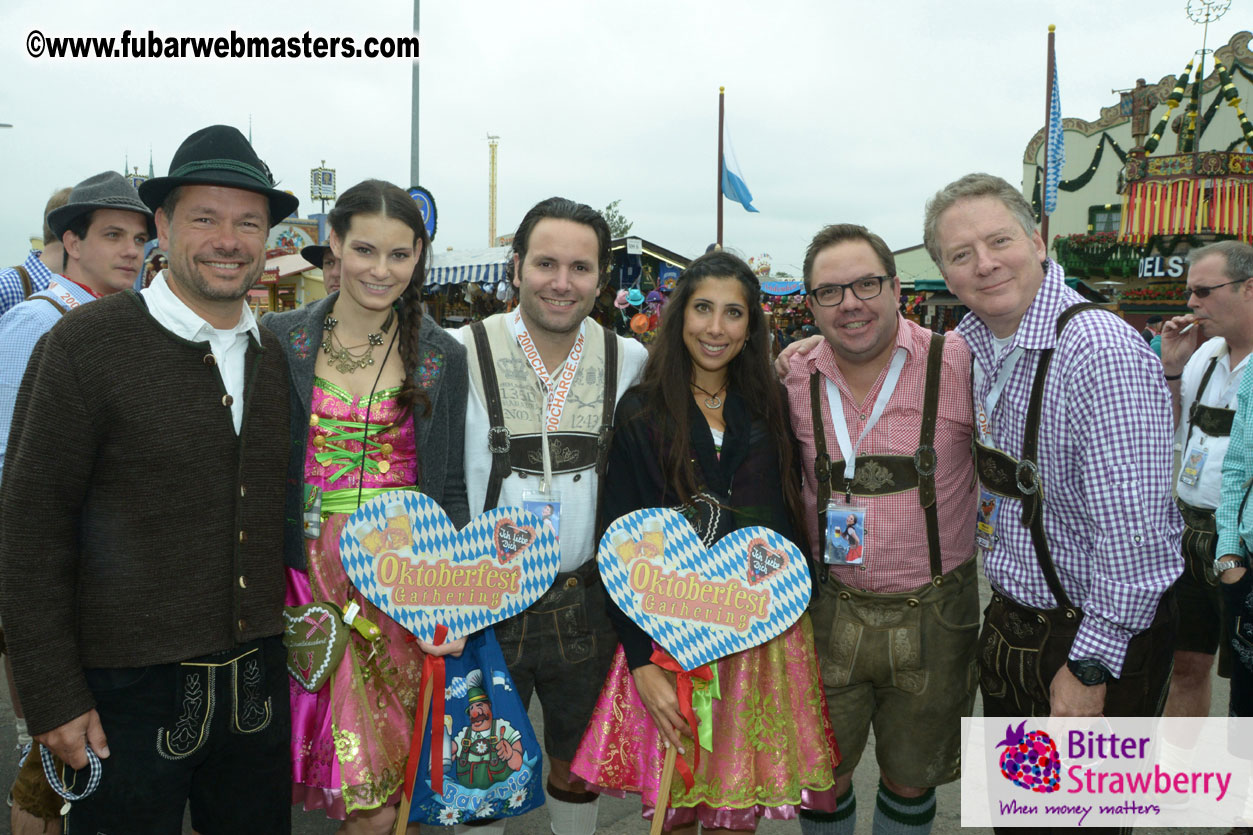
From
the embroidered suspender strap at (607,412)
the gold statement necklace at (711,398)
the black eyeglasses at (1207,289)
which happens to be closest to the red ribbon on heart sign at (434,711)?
the embroidered suspender strap at (607,412)

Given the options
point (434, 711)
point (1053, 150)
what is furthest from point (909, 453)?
point (1053, 150)

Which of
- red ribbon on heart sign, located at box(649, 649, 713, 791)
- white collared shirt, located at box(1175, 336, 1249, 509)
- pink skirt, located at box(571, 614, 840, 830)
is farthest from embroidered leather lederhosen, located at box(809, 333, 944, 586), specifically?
white collared shirt, located at box(1175, 336, 1249, 509)

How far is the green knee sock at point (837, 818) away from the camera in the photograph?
2.54 metres

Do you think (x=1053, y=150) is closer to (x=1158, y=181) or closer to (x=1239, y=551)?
(x=1158, y=181)

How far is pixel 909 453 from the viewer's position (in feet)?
7.82

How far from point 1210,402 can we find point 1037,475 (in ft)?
6.53

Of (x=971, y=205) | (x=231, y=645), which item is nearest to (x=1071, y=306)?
(x=971, y=205)

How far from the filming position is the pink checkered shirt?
2.38 meters

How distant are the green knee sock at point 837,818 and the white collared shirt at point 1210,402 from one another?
77.2 inches

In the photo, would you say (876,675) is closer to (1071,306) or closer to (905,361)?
(905,361)

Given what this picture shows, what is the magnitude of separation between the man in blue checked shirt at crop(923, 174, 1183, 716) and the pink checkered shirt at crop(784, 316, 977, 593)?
0.29 ft

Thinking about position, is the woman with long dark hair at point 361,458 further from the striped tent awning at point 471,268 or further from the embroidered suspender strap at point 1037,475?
the striped tent awning at point 471,268

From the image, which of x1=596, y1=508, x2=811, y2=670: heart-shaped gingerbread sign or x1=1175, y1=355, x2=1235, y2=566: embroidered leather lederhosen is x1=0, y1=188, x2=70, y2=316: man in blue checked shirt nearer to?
x1=596, y1=508, x2=811, y2=670: heart-shaped gingerbread sign

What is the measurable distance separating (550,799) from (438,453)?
1.15 meters
